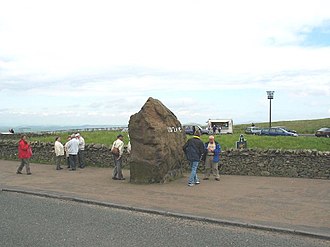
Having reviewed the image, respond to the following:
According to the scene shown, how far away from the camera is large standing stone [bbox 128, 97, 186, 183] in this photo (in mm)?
14828

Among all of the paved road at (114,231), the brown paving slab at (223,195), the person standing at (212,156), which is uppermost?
the person standing at (212,156)

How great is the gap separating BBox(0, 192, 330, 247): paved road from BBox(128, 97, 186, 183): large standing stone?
14.4 feet

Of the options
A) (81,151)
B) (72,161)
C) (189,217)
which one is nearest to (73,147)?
(72,161)

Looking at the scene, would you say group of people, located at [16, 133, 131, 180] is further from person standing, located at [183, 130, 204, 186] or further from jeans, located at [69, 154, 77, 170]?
person standing, located at [183, 130, 204, 186]

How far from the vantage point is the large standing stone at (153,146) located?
48.6ft

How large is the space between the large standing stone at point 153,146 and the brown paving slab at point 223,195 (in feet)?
1.87

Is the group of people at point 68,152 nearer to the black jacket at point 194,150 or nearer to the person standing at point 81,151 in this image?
the person standing at point 81,151

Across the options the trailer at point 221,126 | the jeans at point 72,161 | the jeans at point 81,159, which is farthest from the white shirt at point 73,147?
the trailer at point 221,126

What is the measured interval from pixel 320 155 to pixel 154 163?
19.9ft

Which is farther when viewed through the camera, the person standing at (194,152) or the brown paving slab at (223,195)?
the person standing at (194,152)

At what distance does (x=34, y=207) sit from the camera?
1084 cm

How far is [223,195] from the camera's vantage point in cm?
1201

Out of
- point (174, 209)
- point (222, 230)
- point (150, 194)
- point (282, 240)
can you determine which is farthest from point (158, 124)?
point (282, 240)

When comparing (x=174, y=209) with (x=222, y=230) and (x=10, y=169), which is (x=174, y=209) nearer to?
(x=222, y=230)
